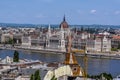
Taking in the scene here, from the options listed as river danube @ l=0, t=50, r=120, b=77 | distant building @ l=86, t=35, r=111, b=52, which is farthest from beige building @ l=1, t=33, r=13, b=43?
river danube @ l=0, t=50, r=120, b=77

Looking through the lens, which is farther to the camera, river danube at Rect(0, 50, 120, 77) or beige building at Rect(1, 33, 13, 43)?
beige building at Rect(1, 33, 13, 43)

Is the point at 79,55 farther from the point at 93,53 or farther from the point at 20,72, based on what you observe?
the point at 20,72

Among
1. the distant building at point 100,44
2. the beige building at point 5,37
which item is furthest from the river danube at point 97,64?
the beige building at point 5,37

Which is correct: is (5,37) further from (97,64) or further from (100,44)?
(97,64)

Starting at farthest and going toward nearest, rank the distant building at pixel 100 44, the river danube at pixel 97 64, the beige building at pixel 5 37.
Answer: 1. the beige building at pixel 5 37
2. the distant building at pixel 100 44
3. the river danube at pixel 97 64

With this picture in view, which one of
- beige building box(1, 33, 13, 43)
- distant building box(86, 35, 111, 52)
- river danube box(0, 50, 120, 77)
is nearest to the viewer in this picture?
river danube box(0, 50, 120, 77)

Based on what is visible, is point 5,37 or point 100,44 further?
point 5,37

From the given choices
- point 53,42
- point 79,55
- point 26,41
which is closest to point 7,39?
point 26,41

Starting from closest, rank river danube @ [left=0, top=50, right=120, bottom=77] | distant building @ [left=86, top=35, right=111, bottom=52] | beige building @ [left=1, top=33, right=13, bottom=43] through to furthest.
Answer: river danube @ [left=0, top=50, right=120, bottom=77], distant building @ [left=86, top=35, right=111, bottom=52], beige building @ [left=1, top=33, right=13, bottom=43]

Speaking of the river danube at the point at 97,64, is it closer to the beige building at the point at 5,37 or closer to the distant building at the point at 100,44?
the distant building at the point at 100,44

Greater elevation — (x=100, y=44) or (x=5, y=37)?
(x=5, y=37)

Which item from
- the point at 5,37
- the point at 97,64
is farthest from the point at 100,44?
the point at 97,64

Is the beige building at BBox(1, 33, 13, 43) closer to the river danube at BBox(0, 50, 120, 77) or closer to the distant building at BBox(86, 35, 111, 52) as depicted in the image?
the distant building at BBox(86, 35, 111, 52)
